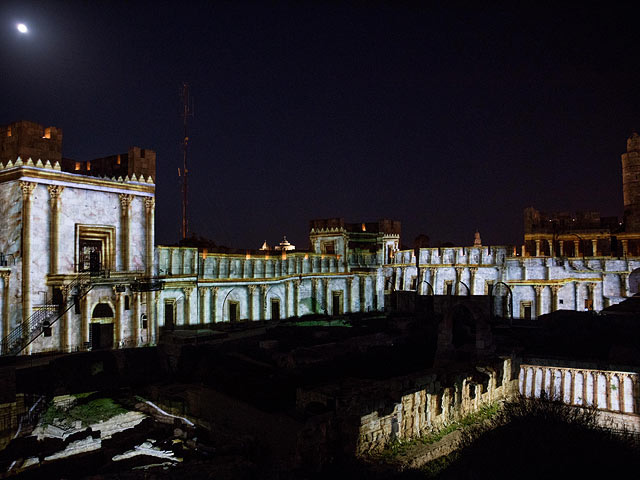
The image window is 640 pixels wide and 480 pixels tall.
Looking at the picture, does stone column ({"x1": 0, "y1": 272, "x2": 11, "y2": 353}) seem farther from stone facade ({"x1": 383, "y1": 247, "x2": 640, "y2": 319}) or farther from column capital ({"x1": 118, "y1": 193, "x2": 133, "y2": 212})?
stone facade ({"x1": 383, "y1": 247, "x2": 640, "y2": 319})

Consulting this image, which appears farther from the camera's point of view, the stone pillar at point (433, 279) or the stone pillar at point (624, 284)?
the stone pillar at point (433, 279)

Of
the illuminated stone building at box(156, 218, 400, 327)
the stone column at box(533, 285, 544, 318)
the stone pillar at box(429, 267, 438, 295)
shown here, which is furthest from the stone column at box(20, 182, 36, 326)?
the stone column at box(533, 285, 544, 318)

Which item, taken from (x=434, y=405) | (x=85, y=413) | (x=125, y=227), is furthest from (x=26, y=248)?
(x=434, y=405)

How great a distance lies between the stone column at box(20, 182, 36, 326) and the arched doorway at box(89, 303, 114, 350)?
4017 mm

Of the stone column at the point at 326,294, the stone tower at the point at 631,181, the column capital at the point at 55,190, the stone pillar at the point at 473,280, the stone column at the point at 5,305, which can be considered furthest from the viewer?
the stone tower at the point at 631,181

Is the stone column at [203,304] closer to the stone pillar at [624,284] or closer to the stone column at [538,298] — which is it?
the stone column at [538,298]

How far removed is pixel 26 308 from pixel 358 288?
3226 cm

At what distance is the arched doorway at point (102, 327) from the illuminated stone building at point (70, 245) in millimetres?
60

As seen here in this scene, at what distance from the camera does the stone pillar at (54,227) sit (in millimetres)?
26625

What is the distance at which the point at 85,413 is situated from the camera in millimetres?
20766

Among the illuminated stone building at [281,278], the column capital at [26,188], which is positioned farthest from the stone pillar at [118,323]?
the column capital at [26,188]

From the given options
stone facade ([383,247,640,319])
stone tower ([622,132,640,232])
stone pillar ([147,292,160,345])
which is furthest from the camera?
stone tower ([622,132,640,232])

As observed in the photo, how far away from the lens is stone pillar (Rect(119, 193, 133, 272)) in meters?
30.2

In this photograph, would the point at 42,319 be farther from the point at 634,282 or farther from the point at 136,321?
the point at 634,282
